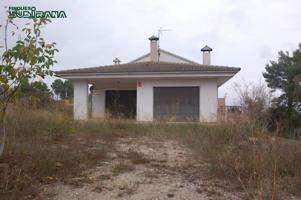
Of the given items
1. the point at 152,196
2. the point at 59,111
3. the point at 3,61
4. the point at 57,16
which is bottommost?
the point at 152,196

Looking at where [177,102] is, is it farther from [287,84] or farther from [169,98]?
[287,84]

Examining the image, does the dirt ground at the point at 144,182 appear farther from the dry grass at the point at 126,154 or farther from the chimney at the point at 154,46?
the chimney at the point at 154,46

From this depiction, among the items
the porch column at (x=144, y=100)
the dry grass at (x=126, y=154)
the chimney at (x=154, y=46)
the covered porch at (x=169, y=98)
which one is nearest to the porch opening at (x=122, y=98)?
the covered porch at (x=169, y=98)

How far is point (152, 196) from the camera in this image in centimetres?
363

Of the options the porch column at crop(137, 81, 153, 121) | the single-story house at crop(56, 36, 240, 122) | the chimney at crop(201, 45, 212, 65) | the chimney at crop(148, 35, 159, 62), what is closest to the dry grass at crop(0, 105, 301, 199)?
the single-story house at crop(56, 36, 240, 122)

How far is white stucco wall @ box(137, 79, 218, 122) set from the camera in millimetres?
13805

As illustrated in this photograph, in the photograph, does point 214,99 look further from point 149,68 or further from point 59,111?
point 59,111

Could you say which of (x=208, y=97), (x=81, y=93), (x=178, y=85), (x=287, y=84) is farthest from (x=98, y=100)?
(x=287, y=84)

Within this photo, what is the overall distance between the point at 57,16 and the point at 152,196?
3555 mm

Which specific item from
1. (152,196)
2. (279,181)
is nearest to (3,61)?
(152,196)

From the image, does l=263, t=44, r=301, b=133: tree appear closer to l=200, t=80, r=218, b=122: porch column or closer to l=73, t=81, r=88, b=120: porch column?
l=200, t=80, r=218, b=122: porch column

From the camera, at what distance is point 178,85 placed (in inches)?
561

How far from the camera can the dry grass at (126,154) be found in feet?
12.8

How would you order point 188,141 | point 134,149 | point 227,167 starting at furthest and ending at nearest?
1. point 188,141
2. point 134,149
3. point 227,167
